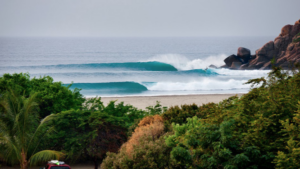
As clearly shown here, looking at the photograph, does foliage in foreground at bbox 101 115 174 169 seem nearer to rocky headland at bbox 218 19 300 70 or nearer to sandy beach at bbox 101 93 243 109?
sandy beach at bbox 101 93 243 109

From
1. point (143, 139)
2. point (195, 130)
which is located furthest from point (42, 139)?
point (195, 130)

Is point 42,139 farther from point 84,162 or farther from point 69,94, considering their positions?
point 69,94

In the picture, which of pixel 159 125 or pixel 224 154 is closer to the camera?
pixel 224 154

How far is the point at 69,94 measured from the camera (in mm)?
22469

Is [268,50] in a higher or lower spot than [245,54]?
higher

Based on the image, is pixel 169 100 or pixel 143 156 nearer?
pixel 143 156

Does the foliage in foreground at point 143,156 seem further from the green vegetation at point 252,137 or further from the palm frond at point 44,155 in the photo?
the palm frond at point 44,155


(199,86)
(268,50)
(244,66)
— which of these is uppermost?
(268,50)

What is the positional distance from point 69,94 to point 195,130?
47.2 feet

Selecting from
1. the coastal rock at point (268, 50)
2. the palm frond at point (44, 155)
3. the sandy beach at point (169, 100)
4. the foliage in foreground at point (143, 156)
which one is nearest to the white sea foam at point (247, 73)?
the coastal rock at point (268, 50)

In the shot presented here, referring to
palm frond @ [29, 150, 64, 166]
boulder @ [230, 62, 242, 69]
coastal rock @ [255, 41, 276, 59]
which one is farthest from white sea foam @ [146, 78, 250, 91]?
palm frond @ [29, 150, 64, 166]

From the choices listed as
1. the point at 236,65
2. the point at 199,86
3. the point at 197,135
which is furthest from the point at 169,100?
the point at 236,65

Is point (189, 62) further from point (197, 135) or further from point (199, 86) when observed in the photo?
point (197, 135)

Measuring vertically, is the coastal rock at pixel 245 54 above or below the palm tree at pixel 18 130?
above
